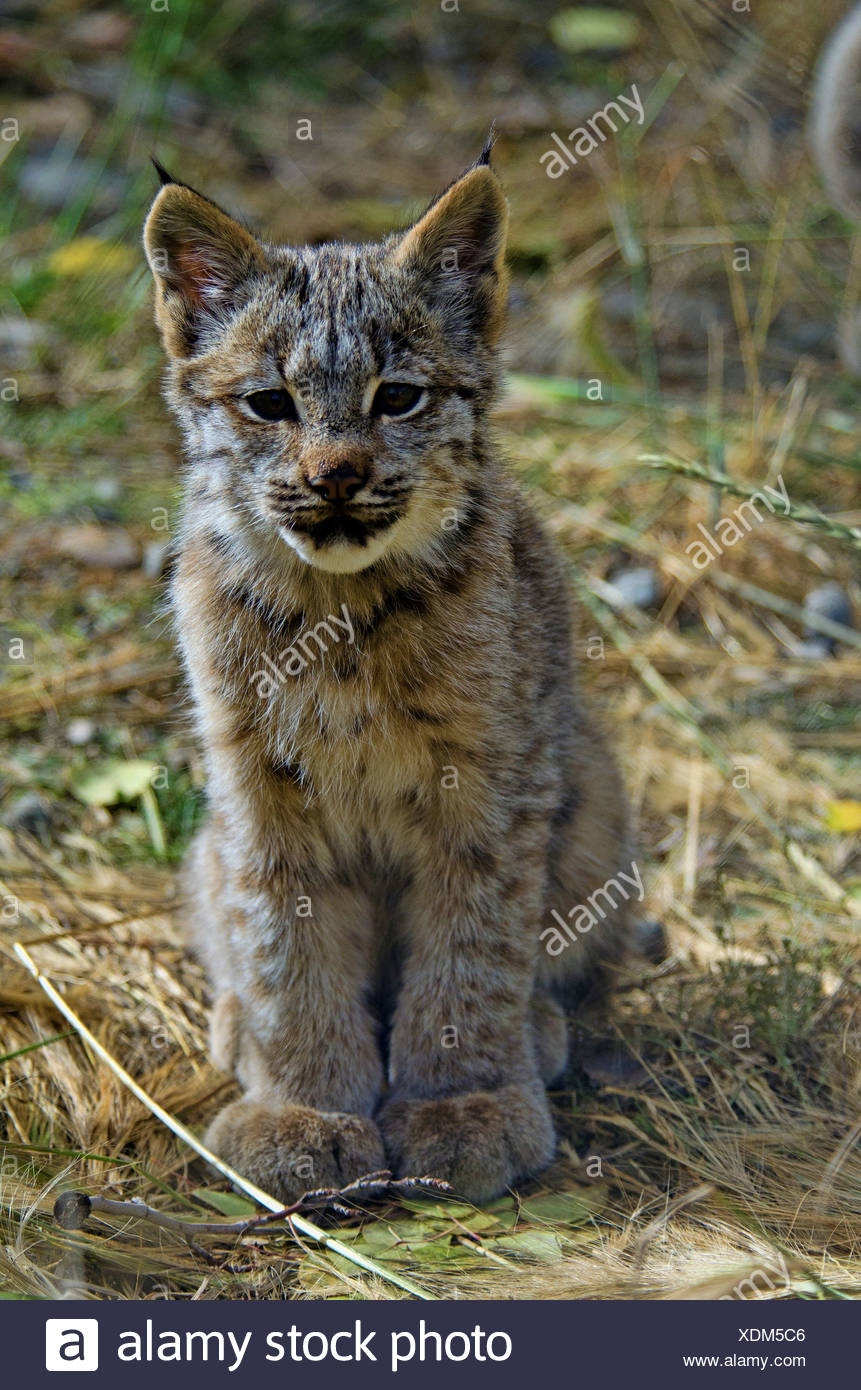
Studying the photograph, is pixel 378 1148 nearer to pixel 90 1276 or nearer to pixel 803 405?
pixel 90 1276

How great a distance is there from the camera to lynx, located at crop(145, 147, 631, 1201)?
10.8 feet

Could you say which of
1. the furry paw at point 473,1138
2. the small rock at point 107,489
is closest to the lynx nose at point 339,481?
the furry paw at point 473,1138

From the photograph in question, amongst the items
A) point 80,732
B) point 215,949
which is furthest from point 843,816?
point 80,732

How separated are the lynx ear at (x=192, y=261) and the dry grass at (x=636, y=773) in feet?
5.37

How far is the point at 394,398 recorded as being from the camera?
10.7ft

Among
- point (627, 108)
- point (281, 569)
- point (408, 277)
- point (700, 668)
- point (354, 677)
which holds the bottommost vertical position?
point (700, 668)

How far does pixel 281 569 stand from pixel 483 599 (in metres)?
0.53

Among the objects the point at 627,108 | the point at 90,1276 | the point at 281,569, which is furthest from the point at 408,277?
the point at 627,108

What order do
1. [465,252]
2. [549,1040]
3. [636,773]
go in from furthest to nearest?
[636,773] → [549,1040] → [465,252]

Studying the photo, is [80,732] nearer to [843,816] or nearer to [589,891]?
[589,891]

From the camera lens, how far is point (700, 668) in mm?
5637

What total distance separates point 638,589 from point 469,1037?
2823mm

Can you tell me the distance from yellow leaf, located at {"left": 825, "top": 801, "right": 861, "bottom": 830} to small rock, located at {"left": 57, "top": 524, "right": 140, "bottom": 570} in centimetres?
314

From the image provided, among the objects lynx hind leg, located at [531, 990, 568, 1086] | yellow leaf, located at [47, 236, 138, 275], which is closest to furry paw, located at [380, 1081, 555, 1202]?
lynx hind leg, located at [531, 990, 568, 1086]
